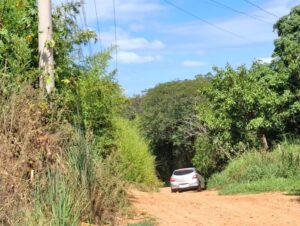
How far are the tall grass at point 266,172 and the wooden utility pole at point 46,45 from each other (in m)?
10.8

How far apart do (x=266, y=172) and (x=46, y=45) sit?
14.4 metres

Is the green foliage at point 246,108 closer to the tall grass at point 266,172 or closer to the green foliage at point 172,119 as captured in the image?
the tall grass at point 266,172

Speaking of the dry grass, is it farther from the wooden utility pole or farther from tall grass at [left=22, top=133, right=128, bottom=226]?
the wooden utility pole

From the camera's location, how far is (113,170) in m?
9.95

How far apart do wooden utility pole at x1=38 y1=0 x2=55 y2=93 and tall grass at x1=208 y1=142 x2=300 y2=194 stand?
35.4 ft

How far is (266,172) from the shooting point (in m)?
21.6

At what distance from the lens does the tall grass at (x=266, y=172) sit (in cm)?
1902

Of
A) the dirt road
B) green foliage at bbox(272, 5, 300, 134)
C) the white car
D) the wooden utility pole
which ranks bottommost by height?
the dirt road

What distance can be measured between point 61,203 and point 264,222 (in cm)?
632

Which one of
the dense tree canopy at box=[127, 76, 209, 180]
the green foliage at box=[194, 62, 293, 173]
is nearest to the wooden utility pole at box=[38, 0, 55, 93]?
the green foliage at box=[194, 62, 293, 173]

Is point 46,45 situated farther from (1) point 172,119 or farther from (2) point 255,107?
(1) point 172,119

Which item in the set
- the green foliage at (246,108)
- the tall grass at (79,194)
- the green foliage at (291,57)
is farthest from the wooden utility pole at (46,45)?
the green foliage at (291,57)

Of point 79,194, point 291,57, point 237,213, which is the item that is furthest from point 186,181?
point 79,194

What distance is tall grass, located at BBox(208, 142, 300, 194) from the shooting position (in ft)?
62.4
